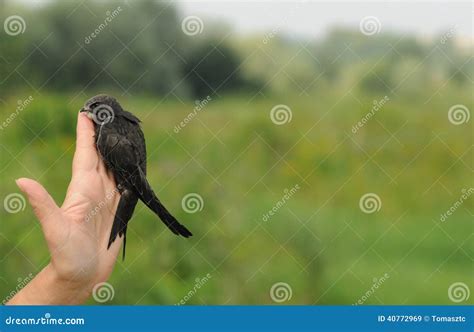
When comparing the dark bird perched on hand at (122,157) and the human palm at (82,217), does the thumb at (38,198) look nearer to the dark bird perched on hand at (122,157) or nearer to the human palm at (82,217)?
the human palm at (82,217)

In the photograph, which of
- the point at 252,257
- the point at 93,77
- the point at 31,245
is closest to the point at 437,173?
the point at 252,257

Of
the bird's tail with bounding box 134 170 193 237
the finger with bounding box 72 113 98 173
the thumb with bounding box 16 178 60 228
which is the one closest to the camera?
the thumb with bounding box 16 178 60 228

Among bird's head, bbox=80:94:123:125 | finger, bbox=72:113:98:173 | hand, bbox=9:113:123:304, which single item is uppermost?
bird's head, bbox=80:94:123:125

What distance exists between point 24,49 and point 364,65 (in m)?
3.19

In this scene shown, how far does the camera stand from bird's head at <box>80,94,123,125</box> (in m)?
3.78

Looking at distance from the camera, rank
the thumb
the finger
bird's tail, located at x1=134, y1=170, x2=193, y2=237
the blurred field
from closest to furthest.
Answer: the thumb
the finger
bird's tail, located at x1=134, y1=170, x2=193, y2=237
the blurred field

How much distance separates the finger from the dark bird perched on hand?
27 mm

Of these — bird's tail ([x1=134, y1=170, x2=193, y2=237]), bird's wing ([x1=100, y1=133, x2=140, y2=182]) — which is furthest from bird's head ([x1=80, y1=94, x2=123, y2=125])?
bird's tail ([x1=134, y1=170, x2=193, y2=237])

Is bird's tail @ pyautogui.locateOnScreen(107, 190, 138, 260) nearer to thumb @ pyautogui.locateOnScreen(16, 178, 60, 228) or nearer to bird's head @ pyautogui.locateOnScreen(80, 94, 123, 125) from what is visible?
bird's head @ pyautogui.locateOnScreen(80, 94, 123, 125)

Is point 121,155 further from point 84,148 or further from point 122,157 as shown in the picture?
point 84,148

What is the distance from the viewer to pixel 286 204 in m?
6.01

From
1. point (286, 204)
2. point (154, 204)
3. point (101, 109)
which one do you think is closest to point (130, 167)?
point (154, 204)

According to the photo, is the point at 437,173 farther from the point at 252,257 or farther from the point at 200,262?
the point at 200,262

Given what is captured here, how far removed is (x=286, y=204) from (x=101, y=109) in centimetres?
254
